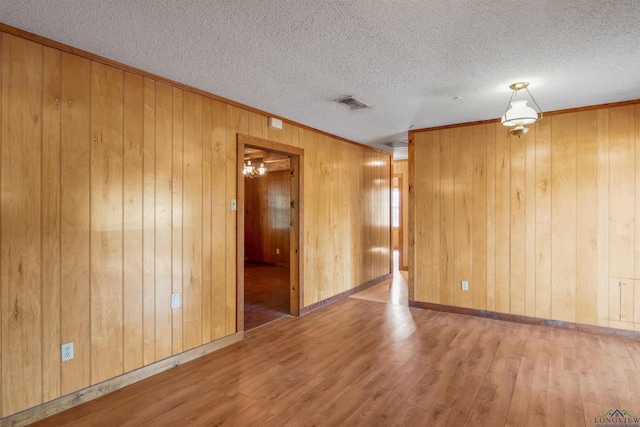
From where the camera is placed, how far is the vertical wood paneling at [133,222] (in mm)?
2762

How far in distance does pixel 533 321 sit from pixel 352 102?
3.41 meters

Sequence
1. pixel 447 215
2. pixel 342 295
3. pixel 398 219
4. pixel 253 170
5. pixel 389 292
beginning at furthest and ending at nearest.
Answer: pixel 398 219 < pixel 253 170 < pixel 389 292 < pixel 342 295 < pixel 447 215

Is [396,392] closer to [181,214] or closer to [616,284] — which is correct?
[181,214]

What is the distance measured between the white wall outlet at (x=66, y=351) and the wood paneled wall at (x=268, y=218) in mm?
5965

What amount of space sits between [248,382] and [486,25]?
3.10 m

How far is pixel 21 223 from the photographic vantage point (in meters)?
2.24

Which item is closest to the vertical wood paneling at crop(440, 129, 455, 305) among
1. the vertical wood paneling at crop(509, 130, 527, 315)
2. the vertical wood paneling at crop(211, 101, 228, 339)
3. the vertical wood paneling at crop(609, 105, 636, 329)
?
the vertical wood paneling at crop(509, 130, 527, 315)

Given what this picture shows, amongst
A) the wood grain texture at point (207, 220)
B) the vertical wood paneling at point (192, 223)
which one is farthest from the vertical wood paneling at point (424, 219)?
the vertical wood paneling at point (192, 223)

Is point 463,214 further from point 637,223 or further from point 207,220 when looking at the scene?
point 207,220

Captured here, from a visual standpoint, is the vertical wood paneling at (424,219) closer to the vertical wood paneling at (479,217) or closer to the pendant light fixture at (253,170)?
the vertical wood paneling at (479,217)

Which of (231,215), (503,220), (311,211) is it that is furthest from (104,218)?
(503,220)

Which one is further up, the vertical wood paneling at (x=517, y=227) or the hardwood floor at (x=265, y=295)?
the vertical wood paneling at (x=517, y=227)

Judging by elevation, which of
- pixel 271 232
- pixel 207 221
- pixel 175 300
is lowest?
pixel 175 300

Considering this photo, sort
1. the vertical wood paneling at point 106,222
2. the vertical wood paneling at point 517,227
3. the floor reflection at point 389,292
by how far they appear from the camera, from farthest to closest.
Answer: the floor reflection at point 389,292 < the vertical wood paneling at point 517,227 < the vertical wood paneling at point 106,222
